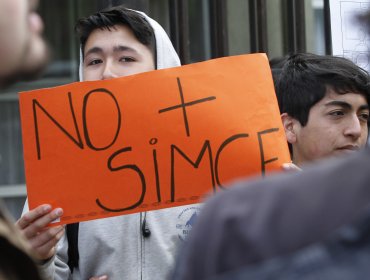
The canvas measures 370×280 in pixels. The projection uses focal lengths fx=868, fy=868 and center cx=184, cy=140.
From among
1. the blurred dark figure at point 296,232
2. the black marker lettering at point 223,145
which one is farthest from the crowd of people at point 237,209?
the black marker lettering at point 223,145

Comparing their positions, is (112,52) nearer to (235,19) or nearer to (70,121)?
(70,121)

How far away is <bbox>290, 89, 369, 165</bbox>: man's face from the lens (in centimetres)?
291

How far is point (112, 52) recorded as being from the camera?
112 inches

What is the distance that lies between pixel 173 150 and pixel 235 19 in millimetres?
1884

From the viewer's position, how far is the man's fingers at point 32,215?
7.66 feet

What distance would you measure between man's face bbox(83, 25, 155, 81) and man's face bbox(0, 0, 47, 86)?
1172 millimetres

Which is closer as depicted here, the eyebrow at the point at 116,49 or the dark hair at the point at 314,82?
the eyebrow at the point at 116,49

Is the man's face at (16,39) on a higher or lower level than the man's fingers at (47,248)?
higher

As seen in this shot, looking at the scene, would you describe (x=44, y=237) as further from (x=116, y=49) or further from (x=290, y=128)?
(x=290, y=128)

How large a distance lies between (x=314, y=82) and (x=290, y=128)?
0.19 meters

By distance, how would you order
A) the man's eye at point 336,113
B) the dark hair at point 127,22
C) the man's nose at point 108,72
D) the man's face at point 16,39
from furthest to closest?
the man's eye at point 336,113, the dark hair at point 127,22, the man's nose at point 108,72, the man's face at point 16,39

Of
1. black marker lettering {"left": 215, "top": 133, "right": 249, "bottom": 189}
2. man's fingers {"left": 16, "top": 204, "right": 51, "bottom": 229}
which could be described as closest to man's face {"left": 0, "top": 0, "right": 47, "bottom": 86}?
man's fingers {"left": 16, "top": 204, "right": 51, "bottom": 229}

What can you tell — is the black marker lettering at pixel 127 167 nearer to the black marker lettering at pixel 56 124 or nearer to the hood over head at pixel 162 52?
the black marker lettering at pixel 56 124

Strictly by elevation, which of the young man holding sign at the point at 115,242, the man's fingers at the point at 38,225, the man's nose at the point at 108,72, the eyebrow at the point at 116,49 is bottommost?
the young man holding sign at the point at 115,242
